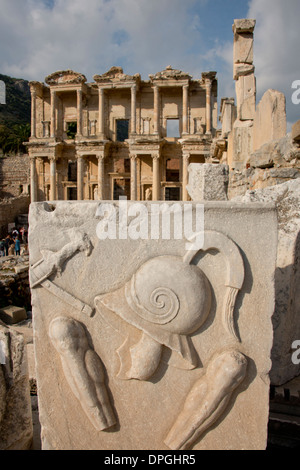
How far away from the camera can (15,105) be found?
39.8 metres

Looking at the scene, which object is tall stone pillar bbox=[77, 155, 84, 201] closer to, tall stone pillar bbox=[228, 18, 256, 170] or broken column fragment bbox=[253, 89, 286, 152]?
tall stone pillar bbox=[228, 18, 256, 170]

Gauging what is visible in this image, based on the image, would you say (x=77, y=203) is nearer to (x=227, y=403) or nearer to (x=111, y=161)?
(x=227, y=403)

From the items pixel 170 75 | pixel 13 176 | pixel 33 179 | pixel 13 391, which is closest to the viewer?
pixel 13 391

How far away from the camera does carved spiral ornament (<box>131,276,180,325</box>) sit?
1442mm

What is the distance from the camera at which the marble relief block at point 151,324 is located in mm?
1493

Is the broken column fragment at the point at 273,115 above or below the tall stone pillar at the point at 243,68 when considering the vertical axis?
below

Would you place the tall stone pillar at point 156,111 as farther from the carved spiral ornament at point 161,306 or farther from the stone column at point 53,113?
the carved spiral ornament at point 161,306

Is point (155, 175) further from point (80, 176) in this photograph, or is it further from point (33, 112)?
point (33, 112)

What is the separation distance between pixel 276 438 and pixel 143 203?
167cm

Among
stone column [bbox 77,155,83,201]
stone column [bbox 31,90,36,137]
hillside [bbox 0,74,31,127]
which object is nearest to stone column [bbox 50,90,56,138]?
stone column [bbox 31,90,36,137]

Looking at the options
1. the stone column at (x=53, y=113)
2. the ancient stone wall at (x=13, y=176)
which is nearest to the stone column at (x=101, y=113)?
the stone column at (x=53, y=113)

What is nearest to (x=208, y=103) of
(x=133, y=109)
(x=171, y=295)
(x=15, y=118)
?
(x=133, y=109)

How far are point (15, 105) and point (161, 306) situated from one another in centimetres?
4470

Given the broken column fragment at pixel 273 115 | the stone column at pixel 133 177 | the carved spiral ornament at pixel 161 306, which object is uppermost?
the stone column at pixel 133 177
